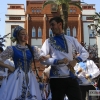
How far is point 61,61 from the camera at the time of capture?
14.6ft

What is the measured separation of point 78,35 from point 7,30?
1308 centimetres

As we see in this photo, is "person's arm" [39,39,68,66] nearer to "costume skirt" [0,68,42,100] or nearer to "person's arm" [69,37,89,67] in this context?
"person's arm" [69,37,89,67]

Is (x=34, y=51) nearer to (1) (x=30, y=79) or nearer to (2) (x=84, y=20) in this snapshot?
(1) (x=30, y=79)

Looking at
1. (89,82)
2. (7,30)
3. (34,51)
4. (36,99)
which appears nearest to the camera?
(36,99)

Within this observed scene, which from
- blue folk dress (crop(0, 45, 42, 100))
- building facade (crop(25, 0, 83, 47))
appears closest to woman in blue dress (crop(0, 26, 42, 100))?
blue folk dress (crop(0, 45, 42, 100))

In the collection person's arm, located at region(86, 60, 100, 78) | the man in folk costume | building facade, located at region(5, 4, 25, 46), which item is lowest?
person's arm, located at region(86, 60, 100, 78)

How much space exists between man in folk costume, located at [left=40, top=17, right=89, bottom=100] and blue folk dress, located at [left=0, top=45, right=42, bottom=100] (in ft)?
1.15

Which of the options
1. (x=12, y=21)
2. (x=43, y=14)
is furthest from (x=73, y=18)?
(x=12, y=21)

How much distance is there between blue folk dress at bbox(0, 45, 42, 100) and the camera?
15.8ft

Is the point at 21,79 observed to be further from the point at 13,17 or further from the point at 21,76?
the point at 13,17

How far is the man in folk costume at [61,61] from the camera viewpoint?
456 centimetres

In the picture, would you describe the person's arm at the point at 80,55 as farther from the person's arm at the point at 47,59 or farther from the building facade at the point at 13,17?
the building facade at the point at 13,17

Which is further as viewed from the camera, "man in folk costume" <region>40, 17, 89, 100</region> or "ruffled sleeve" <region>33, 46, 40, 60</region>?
"ruffled sleeve" <region>33, 46, 40, 60</region>

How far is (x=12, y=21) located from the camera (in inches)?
2135
